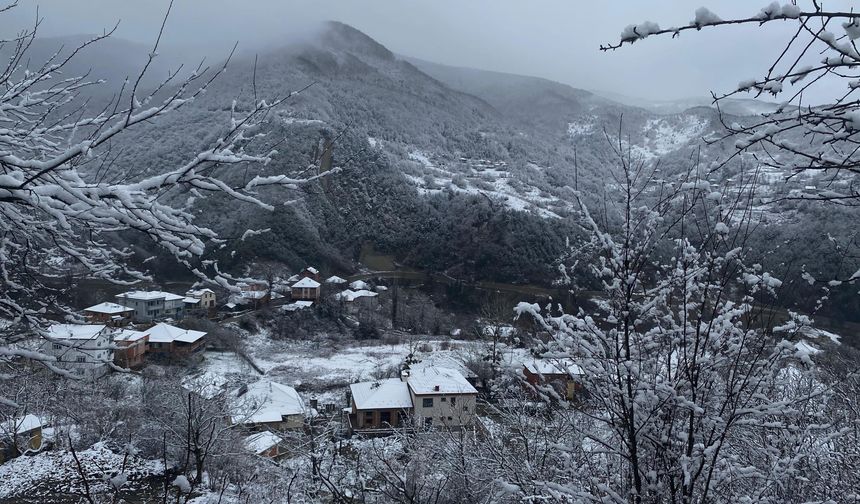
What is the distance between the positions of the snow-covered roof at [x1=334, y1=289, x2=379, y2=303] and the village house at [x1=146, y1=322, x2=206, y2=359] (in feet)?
35.6

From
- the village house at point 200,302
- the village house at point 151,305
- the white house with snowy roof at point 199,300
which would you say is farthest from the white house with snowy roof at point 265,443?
the white house with snowy roof at point 199,300

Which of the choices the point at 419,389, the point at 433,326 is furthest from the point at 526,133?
the point at 419,389

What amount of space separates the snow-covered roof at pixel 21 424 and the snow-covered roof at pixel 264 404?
435cm

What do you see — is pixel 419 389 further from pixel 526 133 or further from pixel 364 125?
pixel 526 133

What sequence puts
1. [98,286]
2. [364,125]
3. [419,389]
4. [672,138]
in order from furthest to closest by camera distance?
[672,138]
[364,125]
[98,286]
[419,389]

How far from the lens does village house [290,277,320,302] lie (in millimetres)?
31672

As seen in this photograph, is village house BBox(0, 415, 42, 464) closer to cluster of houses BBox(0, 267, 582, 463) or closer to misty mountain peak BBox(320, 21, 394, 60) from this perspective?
cluster of houses BBox(0, 267, 582, 463)

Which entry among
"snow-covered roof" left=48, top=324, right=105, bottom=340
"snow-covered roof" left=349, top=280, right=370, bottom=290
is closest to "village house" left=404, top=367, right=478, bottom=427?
"snow-covered roof" left=48, top=324, right=105, bottom=340

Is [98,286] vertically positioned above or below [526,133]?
below

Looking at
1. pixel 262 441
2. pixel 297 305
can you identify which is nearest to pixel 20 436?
pixel 262 441

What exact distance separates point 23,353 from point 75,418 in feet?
41.1

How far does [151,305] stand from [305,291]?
8724 mm

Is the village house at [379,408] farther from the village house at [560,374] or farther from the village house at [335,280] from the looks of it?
the village house at [335,280]

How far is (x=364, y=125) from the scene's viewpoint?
69.8 m
